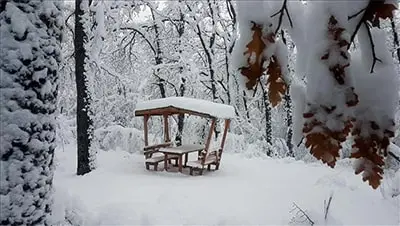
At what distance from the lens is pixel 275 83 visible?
70 centimetres

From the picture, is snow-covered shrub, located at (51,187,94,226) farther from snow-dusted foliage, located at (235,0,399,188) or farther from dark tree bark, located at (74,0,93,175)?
dark tree bark, located at (74,0,93,175)

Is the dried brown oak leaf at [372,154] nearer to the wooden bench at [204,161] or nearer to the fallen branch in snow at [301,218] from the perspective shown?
the fallen branch in snow at [301,218]

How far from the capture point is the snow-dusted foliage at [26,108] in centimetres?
228

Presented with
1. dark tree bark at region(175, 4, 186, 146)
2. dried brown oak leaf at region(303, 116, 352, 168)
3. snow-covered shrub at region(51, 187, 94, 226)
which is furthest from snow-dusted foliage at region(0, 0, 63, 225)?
dark tree bark at region(175, 4, 186, 146)

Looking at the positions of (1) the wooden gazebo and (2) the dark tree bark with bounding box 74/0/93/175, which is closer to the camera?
(2) the dark tree bark with bounding box 74/0/93/175

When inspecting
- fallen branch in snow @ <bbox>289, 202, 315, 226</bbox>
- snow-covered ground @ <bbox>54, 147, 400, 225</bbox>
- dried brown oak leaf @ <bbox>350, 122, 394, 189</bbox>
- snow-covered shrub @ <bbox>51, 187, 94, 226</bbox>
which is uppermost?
dried brown oak leaf @ <bbox>350, 122, 394, 189</bbox>

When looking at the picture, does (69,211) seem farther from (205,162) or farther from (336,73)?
(205,162)

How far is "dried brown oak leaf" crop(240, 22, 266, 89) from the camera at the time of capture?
2.19ft

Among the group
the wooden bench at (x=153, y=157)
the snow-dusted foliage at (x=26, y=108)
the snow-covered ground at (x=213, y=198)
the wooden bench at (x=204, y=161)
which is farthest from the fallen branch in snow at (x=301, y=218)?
the wooden bench at (x=153, y=157)

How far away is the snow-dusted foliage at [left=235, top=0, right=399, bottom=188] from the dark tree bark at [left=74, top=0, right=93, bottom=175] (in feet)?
27.7

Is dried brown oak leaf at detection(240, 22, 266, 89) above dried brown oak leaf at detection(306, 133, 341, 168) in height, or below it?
above

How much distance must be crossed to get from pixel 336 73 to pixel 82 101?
8611mm

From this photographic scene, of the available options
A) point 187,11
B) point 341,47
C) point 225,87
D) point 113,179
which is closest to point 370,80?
point 341,47

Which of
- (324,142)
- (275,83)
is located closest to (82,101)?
(275,83)
